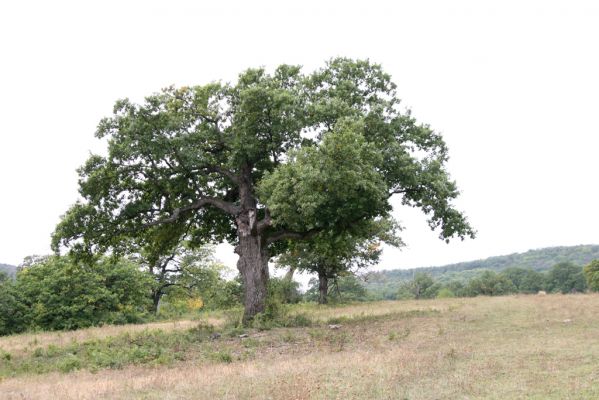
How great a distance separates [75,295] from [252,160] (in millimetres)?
20213

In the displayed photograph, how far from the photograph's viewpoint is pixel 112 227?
24.2 metres

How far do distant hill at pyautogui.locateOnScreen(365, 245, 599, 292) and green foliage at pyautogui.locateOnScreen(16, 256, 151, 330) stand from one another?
82.7 m

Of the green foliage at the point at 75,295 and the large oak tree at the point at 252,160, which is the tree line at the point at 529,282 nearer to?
the green foliage at the point at 75,295

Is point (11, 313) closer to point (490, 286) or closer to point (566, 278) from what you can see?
point (490, 286)

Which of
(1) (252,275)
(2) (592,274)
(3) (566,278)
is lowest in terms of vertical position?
(3) (566,278)

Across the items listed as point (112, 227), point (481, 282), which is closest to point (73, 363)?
point (112, 227)

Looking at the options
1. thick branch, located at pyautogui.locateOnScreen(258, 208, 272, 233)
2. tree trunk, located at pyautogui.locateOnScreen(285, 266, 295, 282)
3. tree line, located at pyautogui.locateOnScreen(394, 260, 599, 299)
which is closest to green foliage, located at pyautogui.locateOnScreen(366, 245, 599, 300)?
tree line, located at pyautogui.locateOnScreen(394, 260, 599, 299)

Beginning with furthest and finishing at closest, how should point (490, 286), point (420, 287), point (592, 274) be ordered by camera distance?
point (420, 287) < point (490, 286) < point (592, 274)

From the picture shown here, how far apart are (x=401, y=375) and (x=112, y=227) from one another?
17347mm

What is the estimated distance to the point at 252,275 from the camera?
23.5 meters

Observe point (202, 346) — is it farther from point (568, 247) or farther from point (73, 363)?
point (568, 247)

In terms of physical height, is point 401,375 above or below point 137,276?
below

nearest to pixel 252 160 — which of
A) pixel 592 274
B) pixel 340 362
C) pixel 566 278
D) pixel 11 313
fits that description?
pixel 340 362

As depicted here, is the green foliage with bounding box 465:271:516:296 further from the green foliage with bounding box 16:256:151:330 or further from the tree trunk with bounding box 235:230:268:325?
the tree trunk with bounding box 235:230:268:325
